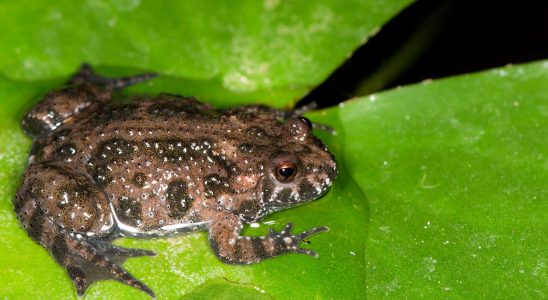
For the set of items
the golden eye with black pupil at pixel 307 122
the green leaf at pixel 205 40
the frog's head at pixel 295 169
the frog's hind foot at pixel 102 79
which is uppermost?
the green leaf at pixel 205 40

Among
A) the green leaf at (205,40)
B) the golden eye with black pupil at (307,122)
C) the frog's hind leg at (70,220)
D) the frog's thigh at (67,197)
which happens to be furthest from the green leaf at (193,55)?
the golden eye with black pupil at (307,122)

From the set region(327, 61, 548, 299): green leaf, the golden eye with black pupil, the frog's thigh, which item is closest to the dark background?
region(327, 61, 548, 299): green leaf

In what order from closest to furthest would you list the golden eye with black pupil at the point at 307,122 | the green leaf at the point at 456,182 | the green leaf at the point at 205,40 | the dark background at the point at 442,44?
the green leaf at the point at 456,182
the golden eye with black pupil at the point at 307,122
the green leaf at the point at 205,40
the dark background at the point at 442,44

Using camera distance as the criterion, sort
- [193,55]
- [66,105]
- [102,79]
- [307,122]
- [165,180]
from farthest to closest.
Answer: [102,79], [193,55], [66,105], [307,122], [165,180]

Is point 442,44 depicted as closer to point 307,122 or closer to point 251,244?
point 307,122

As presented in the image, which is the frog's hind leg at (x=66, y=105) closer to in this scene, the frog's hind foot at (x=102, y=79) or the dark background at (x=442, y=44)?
the frog's hind foot at (x=102, y=79)

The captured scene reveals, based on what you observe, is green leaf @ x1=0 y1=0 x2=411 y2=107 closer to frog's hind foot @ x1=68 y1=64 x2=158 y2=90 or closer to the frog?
frog's hind foot @ x1=68 y1=64 x2=158 y2=90

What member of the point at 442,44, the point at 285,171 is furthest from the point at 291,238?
the point at 442,44
